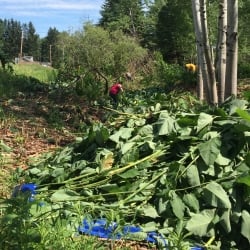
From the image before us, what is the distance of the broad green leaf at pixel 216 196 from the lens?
3318 millimetres

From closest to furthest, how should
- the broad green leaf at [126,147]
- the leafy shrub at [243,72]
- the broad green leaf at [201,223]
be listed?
the broad green leaf at [201,223] < the broad green leaf at [126,147] < the leafy shrub at [243,72]

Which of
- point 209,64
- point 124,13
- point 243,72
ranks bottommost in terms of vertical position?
point 243,72

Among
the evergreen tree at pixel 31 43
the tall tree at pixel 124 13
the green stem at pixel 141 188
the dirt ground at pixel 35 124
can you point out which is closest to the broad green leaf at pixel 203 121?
the green stem at pixel 141 188

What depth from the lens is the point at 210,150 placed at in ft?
12.1

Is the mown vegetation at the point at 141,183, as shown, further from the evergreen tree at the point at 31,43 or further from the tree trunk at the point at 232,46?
the evergreen tree at the point at 31,43

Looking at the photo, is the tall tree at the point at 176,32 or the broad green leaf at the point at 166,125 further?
the tall tree at the point at 176,32

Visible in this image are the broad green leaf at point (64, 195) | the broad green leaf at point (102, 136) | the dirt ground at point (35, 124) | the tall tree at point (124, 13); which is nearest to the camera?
the broad green leaf at point (64, 195)

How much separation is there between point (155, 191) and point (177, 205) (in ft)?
0.96

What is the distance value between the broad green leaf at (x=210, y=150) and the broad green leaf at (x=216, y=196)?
26 cm

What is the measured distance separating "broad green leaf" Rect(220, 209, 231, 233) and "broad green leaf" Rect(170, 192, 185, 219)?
0.27 metres

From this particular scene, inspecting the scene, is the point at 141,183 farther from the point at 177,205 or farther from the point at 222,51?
the point at 222,51

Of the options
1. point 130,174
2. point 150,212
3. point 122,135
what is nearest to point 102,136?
point 122,135

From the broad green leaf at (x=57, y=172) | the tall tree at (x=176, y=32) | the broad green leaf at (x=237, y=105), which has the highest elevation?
the tall tree at (x=176, y=32)

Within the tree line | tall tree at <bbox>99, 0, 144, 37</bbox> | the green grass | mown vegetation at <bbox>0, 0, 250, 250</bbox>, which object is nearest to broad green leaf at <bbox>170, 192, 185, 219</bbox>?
mown vegetation at <bbox>0, 0, 250, 250</bbox>
